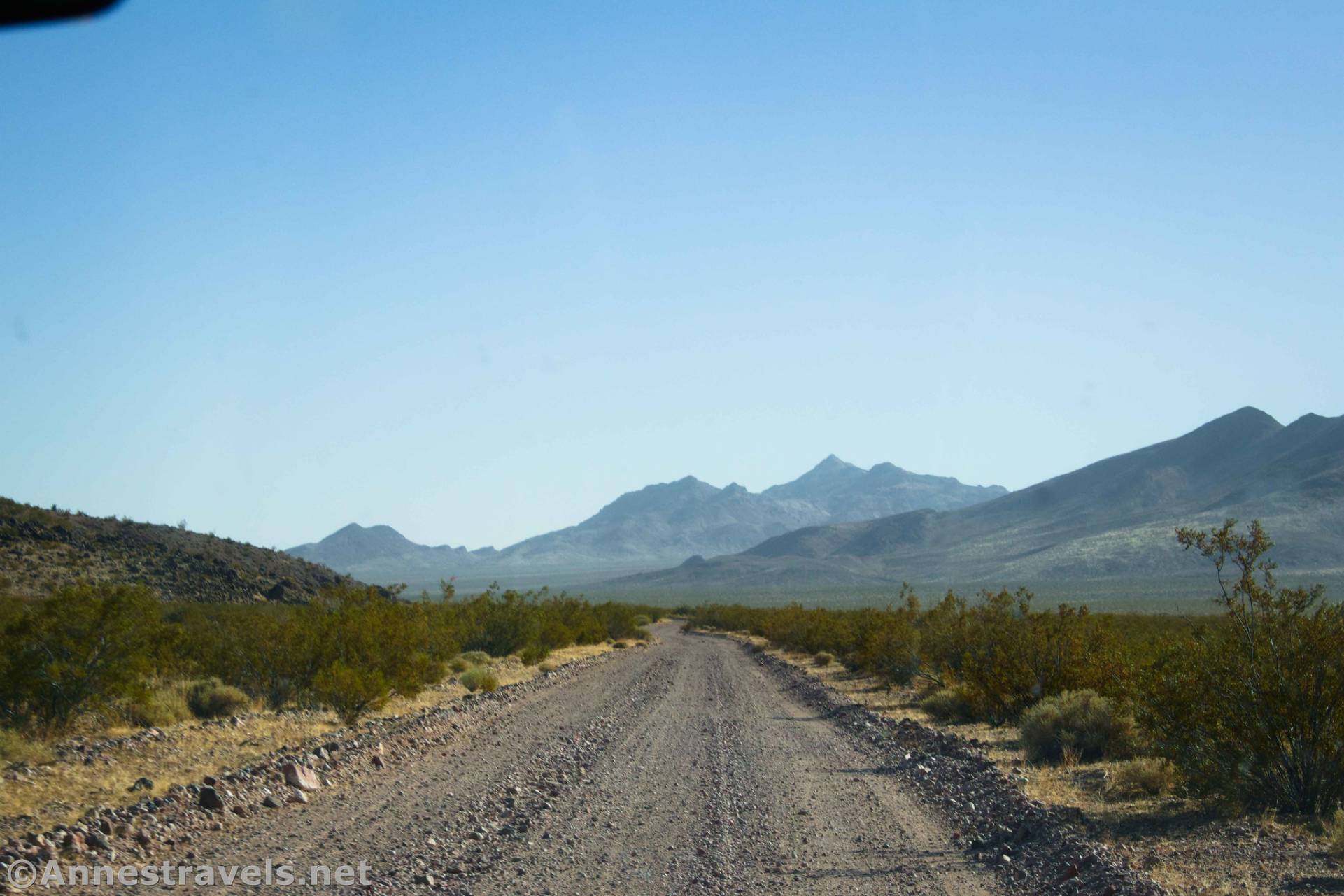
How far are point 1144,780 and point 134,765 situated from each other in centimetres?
1252

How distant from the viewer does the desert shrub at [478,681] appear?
82.6 ft

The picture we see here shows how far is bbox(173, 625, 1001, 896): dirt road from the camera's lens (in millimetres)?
8898

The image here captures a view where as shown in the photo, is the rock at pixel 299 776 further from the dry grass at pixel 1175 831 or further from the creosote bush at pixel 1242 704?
the creosote bush at pixel 1242 704

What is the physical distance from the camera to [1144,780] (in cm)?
1212

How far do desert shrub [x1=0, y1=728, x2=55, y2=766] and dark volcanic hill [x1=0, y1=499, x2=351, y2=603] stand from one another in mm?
23593

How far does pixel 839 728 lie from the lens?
1998cm

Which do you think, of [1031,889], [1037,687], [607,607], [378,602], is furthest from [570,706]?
[607,607]

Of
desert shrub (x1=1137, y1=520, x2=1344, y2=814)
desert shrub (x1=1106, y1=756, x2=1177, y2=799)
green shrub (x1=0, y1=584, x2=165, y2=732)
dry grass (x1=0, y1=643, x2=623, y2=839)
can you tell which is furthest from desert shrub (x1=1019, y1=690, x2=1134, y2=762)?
green shrub (x1=0, y1=584, x2=165, y2=732)

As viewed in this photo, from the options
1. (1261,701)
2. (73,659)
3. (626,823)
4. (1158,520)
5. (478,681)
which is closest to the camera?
(1261,701)

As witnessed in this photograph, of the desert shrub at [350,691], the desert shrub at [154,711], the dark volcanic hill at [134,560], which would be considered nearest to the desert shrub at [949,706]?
the desert shrub at [350,691]

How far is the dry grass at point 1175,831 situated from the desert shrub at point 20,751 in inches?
495

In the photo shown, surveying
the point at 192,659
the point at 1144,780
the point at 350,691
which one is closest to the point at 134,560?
the point at 192,659

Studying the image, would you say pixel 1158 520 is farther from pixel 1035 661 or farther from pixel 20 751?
pixel 20 751

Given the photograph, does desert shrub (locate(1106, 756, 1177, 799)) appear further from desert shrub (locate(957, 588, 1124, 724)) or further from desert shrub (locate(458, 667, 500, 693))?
desert shrub (locate(458, 667, 500, 693))
